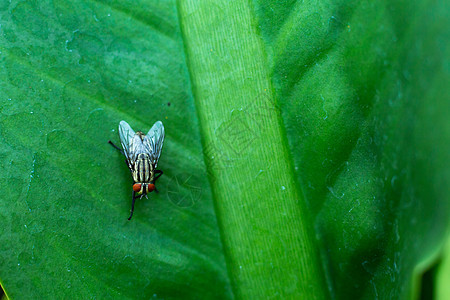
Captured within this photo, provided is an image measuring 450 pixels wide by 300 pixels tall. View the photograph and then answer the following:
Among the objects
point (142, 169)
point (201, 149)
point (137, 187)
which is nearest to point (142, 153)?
point (142, 169)

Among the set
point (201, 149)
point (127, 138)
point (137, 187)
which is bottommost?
point (137, 187)

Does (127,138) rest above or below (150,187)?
above

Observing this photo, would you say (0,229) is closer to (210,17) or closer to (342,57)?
(210,17)

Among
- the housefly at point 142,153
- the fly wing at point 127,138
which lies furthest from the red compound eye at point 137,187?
the fly wing at point 127,138

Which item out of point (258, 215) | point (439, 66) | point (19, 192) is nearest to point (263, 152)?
point (258, 215)

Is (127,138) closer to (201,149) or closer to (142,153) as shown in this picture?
(142,153)

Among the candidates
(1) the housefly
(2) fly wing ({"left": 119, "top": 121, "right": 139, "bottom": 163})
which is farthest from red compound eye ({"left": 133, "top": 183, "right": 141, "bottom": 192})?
(2) fly wing ({"left": 119, "top": 121, "right": 139, "bottom": 163})

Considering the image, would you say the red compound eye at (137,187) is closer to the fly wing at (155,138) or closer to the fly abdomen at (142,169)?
the fly abdomen at (142,169)
